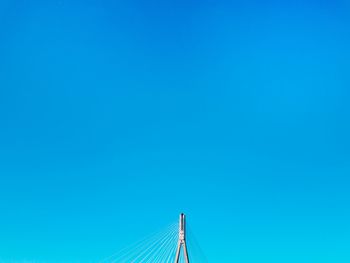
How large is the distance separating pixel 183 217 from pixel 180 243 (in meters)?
1.54

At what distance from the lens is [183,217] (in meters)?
27.9

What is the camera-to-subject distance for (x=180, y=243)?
2705 cm
